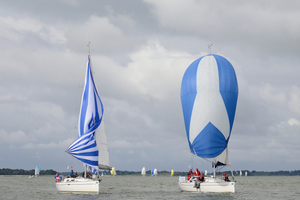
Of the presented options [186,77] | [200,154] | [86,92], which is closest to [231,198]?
[200,154]

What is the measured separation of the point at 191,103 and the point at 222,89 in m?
3.72

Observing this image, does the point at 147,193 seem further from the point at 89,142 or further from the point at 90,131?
the point at 90,131

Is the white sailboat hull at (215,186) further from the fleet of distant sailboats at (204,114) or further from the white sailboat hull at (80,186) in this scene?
the white sailboat hull at (80,186)

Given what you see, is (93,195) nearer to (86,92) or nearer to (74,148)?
(74,148)

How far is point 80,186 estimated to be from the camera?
34.1m

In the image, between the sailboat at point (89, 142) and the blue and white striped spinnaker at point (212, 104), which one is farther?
the blue and white striped spinnaker at point (212, 104)

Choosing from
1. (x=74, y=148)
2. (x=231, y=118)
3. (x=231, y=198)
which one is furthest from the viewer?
(x=231, y=118)

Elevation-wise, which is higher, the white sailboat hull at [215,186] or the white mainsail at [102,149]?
the white mainsail at [102,149]

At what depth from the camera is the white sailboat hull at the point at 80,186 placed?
Result: 3388 centimetres

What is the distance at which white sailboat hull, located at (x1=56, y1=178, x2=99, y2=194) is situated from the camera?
111 ft

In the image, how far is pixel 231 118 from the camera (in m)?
38.7

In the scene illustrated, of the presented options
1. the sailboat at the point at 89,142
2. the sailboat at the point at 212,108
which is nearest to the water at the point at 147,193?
the sailboat at the point at 89,142

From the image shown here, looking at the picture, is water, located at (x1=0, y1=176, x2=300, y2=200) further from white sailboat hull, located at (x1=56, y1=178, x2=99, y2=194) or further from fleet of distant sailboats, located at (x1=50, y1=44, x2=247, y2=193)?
fleet of distant sailboats, located at (x1=50, y1=44, x2=247, y2=193)

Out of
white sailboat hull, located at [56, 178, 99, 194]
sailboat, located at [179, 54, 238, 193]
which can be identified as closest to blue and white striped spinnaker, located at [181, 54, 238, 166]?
sailboat, located at [179, 54, 238, 193]
